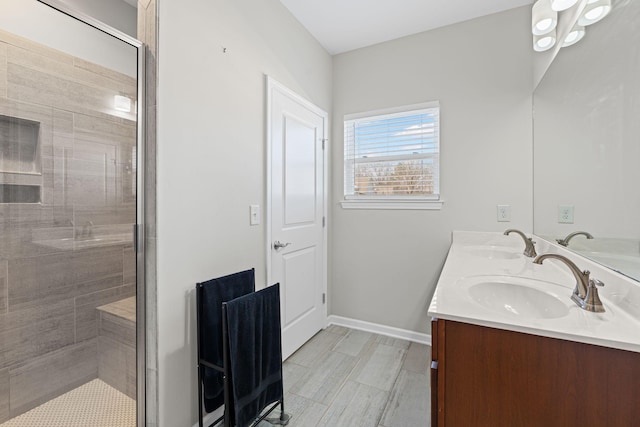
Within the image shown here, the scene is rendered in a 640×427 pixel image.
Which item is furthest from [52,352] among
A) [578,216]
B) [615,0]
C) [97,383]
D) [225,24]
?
[615,0]

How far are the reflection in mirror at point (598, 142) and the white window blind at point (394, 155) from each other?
32.8 inches

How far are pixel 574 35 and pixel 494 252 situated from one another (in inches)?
51.5

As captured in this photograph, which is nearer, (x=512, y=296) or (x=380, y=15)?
(x=512, y=296)

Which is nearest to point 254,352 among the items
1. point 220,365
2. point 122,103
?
point 220,365

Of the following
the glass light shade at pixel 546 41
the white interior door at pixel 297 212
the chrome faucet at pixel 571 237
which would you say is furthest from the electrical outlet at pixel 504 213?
the white interior door at pixel 297 212

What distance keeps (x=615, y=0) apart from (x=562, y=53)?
601 millimetres

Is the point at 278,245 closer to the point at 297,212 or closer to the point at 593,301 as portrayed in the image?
the point at 297,212

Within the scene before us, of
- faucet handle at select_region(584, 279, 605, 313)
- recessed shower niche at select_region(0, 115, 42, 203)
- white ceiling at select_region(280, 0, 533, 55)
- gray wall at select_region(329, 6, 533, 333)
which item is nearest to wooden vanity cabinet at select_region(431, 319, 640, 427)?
faucet handle at select_region(584, 279, 605, 313)

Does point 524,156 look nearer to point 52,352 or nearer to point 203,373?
point 203,373

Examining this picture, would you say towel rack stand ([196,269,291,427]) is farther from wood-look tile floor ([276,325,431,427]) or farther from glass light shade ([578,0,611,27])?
glass light shade ([578,0,611,27])

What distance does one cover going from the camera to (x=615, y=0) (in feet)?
3.60

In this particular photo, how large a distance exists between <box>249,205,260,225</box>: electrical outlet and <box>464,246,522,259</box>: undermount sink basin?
4.84 feet

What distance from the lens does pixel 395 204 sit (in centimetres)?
269

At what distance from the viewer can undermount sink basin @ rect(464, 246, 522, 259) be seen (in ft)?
6.52
